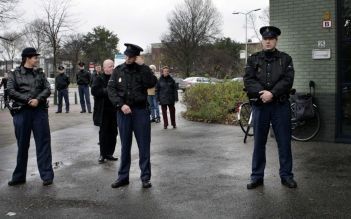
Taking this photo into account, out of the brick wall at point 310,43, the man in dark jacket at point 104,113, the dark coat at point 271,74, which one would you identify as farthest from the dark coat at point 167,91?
the dark coat at point 271,74

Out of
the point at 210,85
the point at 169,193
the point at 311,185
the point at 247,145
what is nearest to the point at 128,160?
the point at 169,193

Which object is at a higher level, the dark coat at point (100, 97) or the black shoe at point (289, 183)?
the dark coat at point (100, 97)

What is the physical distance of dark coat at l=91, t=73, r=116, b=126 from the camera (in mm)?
8758

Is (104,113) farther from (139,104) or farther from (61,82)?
(61,82)

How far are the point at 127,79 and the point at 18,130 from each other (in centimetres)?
172

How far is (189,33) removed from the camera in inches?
2717

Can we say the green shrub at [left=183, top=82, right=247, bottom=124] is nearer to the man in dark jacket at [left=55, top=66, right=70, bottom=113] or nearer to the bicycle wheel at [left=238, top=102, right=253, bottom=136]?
the bicycle wheel at [left=238, top=102, right=253, bottom=136]

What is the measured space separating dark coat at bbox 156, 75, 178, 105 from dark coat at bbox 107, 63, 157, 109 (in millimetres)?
6835

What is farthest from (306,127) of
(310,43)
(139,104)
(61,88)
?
(61,88)

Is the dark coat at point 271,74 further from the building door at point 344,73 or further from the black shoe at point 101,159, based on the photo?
the building door at point 344,73

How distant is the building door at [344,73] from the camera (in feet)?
32.0

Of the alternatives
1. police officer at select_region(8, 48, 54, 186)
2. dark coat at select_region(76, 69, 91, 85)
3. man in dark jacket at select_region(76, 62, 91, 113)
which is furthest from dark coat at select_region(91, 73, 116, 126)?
dark coat at select_region(76, 69, 91, 85)

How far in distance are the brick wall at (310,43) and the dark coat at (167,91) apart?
406 cm

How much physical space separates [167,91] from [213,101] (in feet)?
6.45
